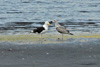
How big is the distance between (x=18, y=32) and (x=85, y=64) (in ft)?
37.6

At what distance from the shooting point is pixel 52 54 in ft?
49.3

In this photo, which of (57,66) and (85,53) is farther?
(85,53)

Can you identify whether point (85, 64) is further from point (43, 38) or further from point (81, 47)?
point (43, 38)

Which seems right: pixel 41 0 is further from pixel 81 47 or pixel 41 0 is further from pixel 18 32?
pixel 81 47

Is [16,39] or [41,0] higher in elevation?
[16,39]

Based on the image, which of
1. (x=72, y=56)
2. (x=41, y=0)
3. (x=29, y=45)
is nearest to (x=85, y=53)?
(x=72, y=56)

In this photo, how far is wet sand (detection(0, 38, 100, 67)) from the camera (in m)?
13.0

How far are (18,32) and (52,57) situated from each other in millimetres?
9728

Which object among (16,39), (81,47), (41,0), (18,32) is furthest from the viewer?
(41,0)

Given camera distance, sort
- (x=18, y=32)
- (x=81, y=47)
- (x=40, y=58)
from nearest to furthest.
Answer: (x=40, y=58)
(x=81, y=47)
(x=18, y=32)

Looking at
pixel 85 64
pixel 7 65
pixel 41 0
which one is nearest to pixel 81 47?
pixel 85 64

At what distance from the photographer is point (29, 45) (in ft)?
58.1

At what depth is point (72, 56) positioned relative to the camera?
1448 centimetres

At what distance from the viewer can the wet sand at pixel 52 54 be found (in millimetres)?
13031
